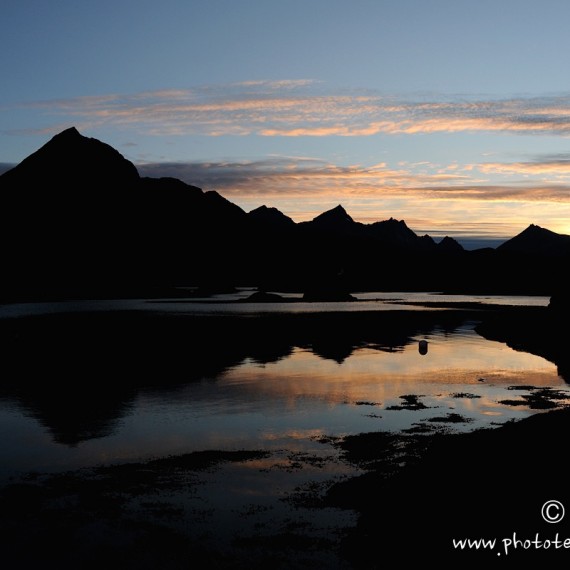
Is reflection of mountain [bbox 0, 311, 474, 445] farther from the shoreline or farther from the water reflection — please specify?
the shoreline

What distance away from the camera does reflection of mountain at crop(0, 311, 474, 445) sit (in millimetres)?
39281

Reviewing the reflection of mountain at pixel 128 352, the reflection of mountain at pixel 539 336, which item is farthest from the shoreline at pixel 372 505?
the reflection of mountain at pixel 539 336

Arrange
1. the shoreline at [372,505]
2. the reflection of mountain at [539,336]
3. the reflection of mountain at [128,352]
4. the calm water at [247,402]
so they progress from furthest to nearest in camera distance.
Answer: the reflection of mountain at [539,336]
the reflection of mountain at [128,352]
the calm water at [247,402]
the shoreline at [372,505]

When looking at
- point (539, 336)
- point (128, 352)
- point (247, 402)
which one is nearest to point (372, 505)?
point (247, 402)

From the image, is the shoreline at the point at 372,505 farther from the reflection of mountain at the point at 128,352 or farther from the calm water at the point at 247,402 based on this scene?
the reflection of mountain at the point at 128,352

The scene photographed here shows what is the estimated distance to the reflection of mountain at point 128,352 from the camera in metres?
39.3

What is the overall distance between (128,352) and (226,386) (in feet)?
84.5

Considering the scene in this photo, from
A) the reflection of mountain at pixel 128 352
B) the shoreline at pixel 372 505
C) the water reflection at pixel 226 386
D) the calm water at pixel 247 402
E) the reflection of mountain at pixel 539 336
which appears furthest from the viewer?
the reflection of mountain at pixel 539 336

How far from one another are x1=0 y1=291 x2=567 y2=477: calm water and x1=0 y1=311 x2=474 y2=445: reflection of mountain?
0.83 ft

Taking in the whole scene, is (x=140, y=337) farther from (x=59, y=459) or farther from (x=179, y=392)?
(x=59, y=459)

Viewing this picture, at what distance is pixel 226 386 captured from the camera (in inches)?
1817

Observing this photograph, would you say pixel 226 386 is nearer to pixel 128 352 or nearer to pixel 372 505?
pixel 128 352

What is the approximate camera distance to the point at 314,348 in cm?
7338

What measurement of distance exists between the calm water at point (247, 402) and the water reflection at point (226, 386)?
9 cm
